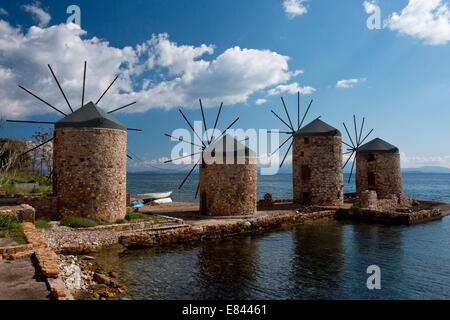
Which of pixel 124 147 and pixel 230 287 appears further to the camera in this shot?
pixel 124 147

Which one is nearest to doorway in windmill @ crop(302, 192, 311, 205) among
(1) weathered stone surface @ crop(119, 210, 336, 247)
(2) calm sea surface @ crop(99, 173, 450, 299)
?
(1) weathered stone surface @ crop(119, 210, 336, 247)

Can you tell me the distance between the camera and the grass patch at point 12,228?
848 cm

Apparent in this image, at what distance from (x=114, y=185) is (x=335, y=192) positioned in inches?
590

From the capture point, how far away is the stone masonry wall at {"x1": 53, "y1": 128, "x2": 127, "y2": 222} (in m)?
13.1

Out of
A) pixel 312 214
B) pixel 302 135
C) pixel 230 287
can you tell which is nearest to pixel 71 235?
pixel 230 287

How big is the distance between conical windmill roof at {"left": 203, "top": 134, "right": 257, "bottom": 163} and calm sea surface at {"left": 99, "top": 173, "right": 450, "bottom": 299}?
4.33m

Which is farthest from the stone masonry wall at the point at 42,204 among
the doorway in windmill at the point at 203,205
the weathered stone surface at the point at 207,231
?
the doorway in windmill at the point at 203,205

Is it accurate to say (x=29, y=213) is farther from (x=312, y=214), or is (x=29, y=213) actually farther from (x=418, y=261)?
(x=312, y=214)

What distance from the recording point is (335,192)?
22484mm

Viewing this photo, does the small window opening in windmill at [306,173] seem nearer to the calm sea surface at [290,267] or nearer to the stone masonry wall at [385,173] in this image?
the stone masonry wall at [385,173]

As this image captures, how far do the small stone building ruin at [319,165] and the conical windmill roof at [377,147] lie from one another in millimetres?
5096

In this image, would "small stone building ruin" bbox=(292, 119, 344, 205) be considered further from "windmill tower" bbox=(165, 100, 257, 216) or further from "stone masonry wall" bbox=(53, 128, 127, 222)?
"stone masonry wall" bbox=(53, 128, 127, 222)
